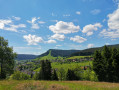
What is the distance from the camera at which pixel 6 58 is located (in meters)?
24.3

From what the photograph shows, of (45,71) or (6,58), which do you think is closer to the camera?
(6,58)

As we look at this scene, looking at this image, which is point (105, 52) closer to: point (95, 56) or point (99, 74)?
point (95, 56)

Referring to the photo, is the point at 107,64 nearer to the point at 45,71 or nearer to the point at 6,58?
the point at 45,71

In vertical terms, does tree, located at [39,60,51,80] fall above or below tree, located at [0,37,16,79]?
below

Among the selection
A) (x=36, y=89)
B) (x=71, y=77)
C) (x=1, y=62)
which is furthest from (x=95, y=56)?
(x=1, y=62)

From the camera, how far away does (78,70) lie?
177 ft

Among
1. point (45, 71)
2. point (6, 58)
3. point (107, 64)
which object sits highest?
point (6, 58)

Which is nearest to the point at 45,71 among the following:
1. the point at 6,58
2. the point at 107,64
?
the point at 6,58

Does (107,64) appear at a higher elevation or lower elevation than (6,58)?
lower

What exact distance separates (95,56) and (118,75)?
8935 mm

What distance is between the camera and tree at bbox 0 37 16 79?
24172mm

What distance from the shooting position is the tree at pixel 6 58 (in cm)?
2417

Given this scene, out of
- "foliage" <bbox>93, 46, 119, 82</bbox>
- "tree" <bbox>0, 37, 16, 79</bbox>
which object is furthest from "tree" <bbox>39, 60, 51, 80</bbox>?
"foliage" <bbox>93, 46, 119, 82</bbox>

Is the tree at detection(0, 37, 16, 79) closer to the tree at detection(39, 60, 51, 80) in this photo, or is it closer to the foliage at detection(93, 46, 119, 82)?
the tree at detection(39, 60, 51, 80)
